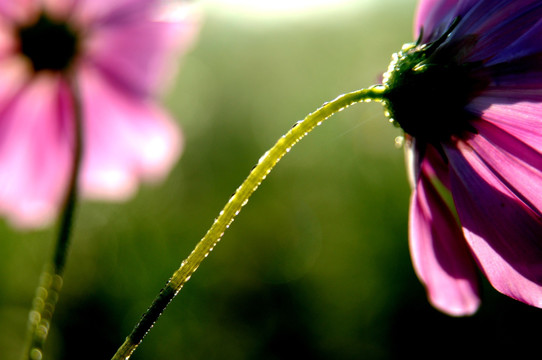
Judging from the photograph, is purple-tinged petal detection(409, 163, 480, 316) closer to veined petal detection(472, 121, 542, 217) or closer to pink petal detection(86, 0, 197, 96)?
veined petal detection(472, 121, 542, 217)

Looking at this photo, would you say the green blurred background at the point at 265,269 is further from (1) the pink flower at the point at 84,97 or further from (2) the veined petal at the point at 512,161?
(2) the veined petal at the point at 512,161

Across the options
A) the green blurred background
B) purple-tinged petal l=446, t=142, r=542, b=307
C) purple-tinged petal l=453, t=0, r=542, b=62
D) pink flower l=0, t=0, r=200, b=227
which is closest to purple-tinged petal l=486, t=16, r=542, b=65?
purple-tinged petal l=453, t=0, r=542, b=62

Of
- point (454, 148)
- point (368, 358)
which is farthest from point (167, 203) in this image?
point (454, 148)

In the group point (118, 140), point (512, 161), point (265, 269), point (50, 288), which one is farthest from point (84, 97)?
point (265, 269)

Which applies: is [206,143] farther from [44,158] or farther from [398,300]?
[44,158]

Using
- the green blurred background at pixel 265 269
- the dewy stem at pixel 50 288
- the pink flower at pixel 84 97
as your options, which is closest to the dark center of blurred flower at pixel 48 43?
the pink flower at pixel 84 97

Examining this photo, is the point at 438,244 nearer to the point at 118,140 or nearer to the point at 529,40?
the point at 529,40
